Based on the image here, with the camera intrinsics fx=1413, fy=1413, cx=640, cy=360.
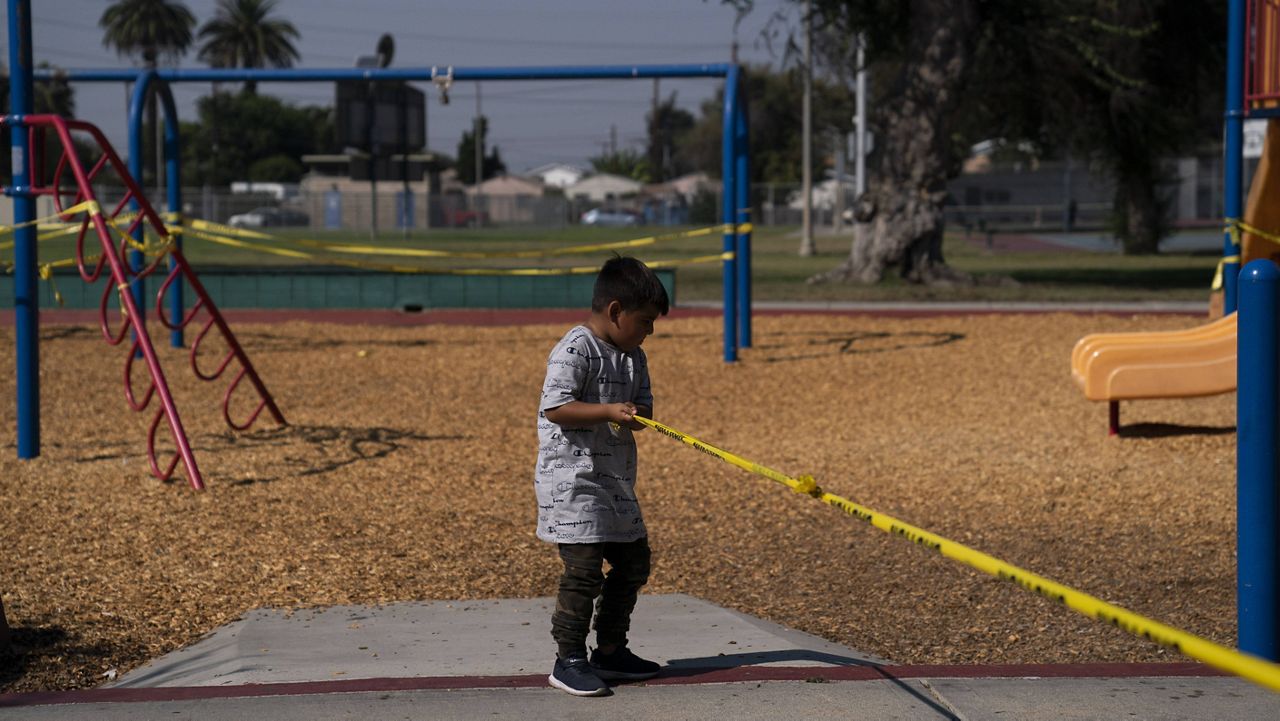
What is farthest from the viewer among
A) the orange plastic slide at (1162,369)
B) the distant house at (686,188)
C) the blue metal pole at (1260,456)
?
the distant house at (686,188)

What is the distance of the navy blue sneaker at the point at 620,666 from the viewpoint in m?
Result: 4.32

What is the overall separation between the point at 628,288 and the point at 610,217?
62259 millimetres

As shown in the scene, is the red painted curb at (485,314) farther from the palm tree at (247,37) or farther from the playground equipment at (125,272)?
the palm tree at (247,37)

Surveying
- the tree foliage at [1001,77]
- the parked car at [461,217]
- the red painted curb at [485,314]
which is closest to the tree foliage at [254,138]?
the parked car at [461,217]

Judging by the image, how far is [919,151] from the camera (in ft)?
69.6

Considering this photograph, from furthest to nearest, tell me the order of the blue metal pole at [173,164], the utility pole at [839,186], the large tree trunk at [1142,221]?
the utility pole at [839,186] → the large tree trunk at [1142,221] → the blue metal pole at [173,164]

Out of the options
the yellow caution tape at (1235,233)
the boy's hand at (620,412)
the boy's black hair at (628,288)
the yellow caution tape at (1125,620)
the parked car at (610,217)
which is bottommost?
the yellow caution tape at (1125,620)

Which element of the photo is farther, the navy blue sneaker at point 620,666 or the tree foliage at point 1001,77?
the tree foliage at point 1001,77

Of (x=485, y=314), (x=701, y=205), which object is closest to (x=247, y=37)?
(x=701, y=205)

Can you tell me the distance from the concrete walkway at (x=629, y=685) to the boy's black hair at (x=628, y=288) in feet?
3.78

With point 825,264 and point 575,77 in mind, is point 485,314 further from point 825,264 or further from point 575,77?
point 825,264

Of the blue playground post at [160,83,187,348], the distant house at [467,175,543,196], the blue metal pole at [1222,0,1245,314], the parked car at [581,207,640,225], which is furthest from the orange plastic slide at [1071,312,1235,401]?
the distant house at [467,175,543,196]

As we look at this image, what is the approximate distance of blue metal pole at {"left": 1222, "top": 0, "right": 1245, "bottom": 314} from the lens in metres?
10.6

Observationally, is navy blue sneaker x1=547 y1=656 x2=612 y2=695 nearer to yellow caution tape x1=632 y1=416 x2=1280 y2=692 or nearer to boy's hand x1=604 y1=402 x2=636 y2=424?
boy's hand x1=604 y1=402 x2=636 y2=424
